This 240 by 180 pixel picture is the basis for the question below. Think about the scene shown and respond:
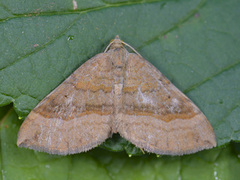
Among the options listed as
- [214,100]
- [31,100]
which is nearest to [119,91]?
[31,100]

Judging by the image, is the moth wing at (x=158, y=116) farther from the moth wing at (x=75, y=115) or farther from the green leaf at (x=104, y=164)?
the green leaf at (x=104, y=164)

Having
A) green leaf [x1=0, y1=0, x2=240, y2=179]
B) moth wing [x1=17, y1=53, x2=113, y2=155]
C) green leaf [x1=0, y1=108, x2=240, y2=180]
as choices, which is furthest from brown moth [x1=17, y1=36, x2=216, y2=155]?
green leaf [x1=0, y1=108, x2=240, y2=180]

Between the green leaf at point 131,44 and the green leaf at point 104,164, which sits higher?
the green leaf at point 131,44

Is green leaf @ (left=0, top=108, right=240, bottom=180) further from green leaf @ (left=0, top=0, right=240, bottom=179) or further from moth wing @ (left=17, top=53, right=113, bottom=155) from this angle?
moth wing @ (left=17, top=53, right=113, bottom=155)

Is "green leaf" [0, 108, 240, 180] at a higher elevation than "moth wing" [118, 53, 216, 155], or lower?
lower

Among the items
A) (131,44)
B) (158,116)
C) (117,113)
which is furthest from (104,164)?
(131,44)

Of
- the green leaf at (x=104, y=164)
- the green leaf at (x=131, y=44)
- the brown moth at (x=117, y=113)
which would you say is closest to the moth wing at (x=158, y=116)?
the brown moth at (x=117, y=113)

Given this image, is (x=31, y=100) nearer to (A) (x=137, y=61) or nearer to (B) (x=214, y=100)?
(A) (x=137, y=61)
